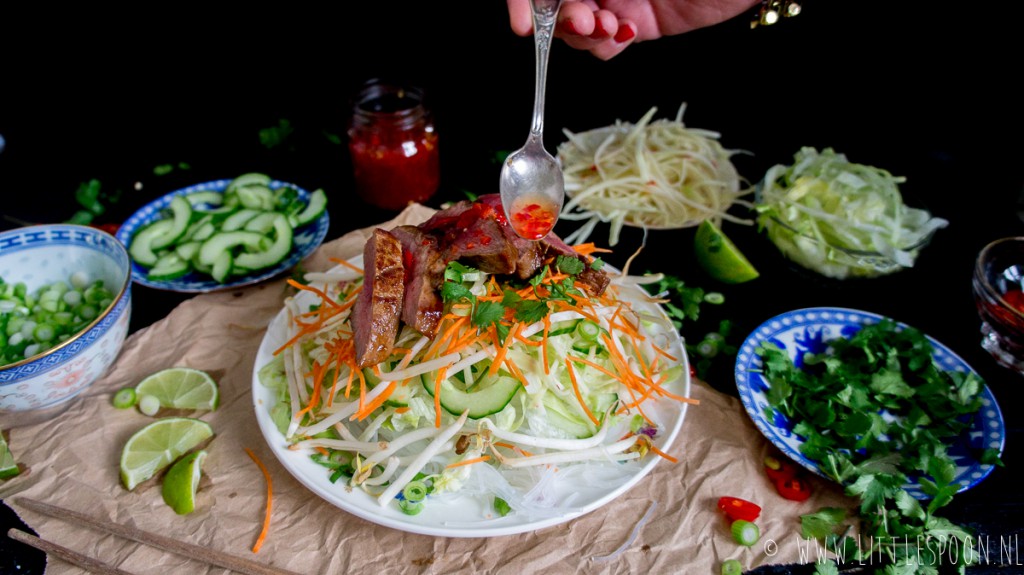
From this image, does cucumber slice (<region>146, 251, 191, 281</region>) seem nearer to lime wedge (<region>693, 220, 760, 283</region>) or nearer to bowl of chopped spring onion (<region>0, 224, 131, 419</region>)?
bowl of chopped spring onion (<region>0, 224, 131, 419</region>)

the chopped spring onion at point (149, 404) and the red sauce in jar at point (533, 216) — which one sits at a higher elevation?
the red sauce in jar at point (533, 216)

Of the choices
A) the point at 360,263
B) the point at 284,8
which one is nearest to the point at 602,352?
the point at 360,263

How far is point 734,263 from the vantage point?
106 inches

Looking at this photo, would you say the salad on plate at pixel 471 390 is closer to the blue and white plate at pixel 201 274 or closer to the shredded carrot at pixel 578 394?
the shredded carrot at pixel 578 394

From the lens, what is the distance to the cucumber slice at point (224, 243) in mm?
2814

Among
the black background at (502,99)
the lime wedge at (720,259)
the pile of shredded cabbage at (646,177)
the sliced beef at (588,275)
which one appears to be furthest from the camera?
the pile of shredded cabbage at (646,177)

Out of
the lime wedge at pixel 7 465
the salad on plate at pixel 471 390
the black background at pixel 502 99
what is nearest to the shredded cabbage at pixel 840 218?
the black background at pixel 502 99

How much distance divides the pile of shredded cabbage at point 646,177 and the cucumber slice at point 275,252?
143 cm

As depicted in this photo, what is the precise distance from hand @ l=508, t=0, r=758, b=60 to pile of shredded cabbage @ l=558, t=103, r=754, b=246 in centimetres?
61

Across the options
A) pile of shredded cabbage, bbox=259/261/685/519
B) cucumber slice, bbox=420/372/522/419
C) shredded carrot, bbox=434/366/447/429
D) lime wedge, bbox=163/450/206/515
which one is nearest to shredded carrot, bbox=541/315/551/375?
pile of shredded cabbage, bbox=259/261/685/519

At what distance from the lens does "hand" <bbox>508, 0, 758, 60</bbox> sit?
108 inches

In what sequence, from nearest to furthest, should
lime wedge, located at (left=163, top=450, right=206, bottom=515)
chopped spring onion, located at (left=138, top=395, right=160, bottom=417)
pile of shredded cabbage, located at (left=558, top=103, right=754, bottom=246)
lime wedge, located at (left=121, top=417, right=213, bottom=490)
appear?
lime wedge, located at (left=163, top=450, right=206, bottom=515) → lime wedge, located at (left=121, top=417, right=213, bottom=490) → chopped spring onion, located at (left=138, top=395, right=160, bottom=417) → pile of shredded cabbage, located at (left=558, top=103, right=754, bottom=246)

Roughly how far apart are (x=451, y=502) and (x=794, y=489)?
1124mm

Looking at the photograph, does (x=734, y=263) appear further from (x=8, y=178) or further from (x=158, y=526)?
(x=8, y=178)
